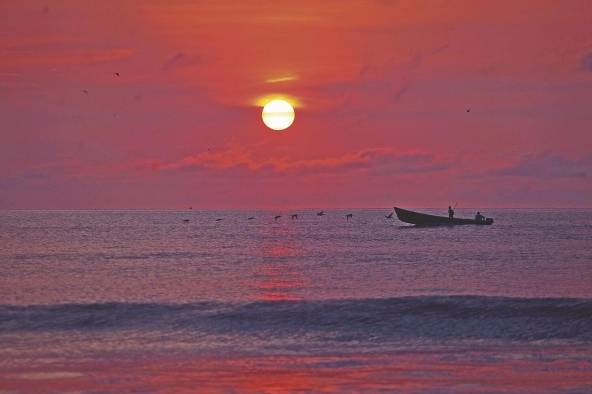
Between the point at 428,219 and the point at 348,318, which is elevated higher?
the point at 428,219

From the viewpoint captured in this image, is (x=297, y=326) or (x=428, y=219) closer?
(x=297, y=326)

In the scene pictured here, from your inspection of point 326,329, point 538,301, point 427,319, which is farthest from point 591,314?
point 326,329

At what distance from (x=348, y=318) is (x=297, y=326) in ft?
8.65

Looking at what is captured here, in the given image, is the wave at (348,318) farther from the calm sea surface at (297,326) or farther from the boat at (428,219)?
the boat at (428,219)

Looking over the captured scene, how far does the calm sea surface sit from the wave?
0.28 feet

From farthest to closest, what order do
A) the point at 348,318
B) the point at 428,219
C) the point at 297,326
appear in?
the point at 428,219, the point at 348,318, the point at 297,326

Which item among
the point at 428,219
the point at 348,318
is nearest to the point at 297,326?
the point at 348,318

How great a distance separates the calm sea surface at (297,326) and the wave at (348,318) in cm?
9

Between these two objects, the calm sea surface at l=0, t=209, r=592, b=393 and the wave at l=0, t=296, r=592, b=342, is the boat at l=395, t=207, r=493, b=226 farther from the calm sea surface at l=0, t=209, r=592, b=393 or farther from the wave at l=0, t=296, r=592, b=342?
the wave at l=0, t=296, r=592, b=342

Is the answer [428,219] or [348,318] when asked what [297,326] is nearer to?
[348,318]

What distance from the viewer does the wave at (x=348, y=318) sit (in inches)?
1222

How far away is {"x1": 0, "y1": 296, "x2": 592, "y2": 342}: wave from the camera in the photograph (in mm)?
31031

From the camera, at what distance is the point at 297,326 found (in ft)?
106

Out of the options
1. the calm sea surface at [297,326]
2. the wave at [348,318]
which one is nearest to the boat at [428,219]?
the calm sea surface at [297,326]
